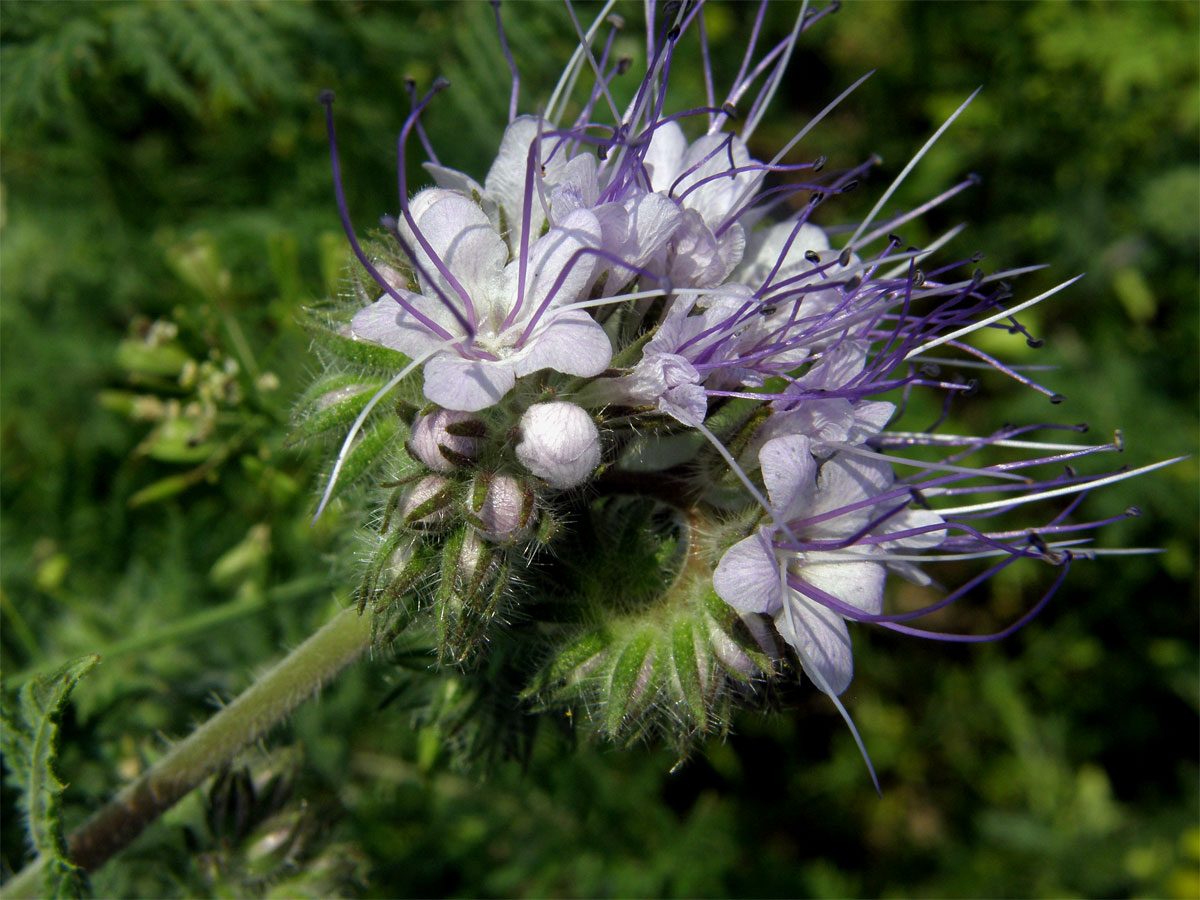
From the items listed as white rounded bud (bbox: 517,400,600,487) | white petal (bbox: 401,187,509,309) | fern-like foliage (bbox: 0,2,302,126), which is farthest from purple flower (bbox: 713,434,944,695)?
fern-like foliage (bbox: 0,2,302,126)

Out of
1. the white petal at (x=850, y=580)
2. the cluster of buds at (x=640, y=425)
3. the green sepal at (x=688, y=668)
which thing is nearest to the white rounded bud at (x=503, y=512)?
the cluster of buds at (x=640, y=425)

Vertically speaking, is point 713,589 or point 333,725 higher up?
point 713,589

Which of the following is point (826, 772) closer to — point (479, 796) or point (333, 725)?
point (479, 796)

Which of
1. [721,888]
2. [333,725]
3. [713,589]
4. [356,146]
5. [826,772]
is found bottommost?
[826,772]

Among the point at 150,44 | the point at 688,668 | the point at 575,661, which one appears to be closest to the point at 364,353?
the point at 575,661

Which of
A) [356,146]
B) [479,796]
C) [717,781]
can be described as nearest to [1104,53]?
[356,146]

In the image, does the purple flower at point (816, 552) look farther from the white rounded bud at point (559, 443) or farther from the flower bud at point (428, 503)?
the flower bud at point (428, 503)

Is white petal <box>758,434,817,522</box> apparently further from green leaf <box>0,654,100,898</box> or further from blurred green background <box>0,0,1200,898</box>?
green leaf <box>0,654,100,898</box>
